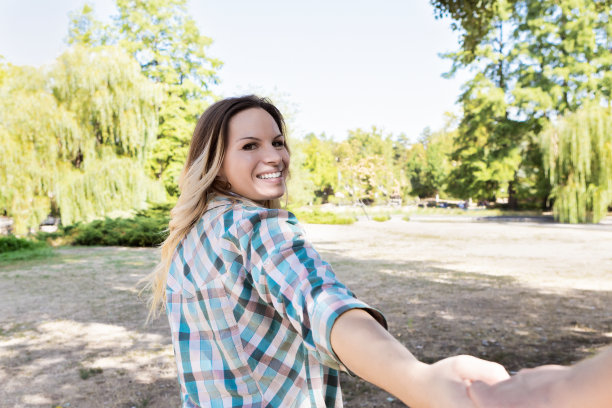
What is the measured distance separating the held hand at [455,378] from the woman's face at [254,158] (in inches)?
30.1

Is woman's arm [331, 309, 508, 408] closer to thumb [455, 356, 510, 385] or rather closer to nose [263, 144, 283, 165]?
thumb [455, 356, 510, 385]

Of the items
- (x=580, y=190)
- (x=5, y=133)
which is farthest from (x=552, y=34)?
(x=5, y=133)

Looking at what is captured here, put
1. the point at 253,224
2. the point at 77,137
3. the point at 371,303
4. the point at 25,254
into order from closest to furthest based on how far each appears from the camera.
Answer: the point at 253,224 < the point at 371,303 < the point at 25,254 < the point at 77,137

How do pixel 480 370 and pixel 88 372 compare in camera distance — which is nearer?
pixel 480 370

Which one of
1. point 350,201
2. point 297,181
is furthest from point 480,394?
point 350,201

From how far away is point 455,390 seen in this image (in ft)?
1.92

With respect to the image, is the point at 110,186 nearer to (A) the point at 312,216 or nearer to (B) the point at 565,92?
(A) the point at 312,216

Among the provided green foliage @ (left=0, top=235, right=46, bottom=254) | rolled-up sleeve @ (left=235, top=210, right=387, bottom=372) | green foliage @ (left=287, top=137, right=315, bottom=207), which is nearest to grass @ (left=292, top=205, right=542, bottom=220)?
green foliage @ (left=287, top=137, right=315, bottom=207)

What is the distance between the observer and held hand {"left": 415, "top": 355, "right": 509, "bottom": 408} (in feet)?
1.86

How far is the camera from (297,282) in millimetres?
828

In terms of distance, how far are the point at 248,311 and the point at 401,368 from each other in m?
0.42

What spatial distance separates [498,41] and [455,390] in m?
38.4

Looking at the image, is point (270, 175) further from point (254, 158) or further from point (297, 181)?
point (297, 181)

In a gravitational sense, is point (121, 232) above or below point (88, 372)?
above
